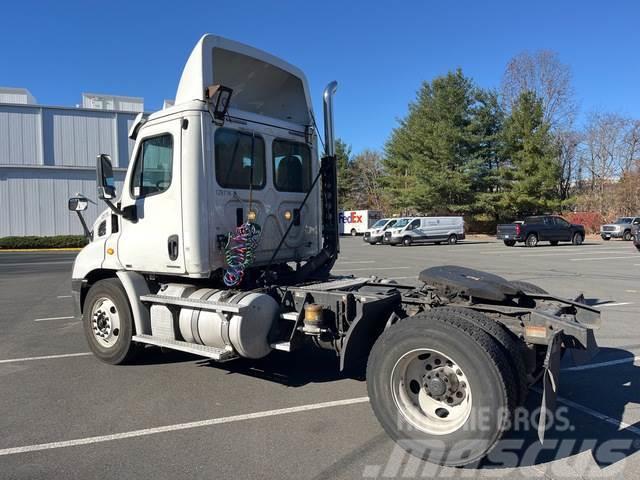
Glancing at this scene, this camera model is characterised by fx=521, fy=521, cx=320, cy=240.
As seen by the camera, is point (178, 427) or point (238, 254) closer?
point (178, 427)

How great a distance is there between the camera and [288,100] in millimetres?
6461

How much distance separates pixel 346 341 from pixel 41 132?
112 ft

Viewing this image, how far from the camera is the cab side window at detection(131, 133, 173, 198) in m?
5.37

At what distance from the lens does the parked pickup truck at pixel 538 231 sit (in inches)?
1189

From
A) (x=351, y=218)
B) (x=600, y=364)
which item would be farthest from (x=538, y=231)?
(x=600, y=364)

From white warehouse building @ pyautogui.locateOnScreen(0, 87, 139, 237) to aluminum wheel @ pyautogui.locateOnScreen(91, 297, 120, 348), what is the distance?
2771cm

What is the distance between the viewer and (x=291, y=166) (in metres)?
6.17

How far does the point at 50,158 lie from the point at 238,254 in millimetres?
32742

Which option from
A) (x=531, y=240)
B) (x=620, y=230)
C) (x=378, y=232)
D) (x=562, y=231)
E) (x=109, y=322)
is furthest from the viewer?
(x=620, y=230)

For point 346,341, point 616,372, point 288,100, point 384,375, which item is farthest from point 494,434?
point 288,100

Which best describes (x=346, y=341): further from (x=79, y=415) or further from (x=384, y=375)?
(x=79, y=415)

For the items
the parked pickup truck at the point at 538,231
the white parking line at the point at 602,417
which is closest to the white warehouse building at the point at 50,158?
the parked pickup truck at the point at 538,231

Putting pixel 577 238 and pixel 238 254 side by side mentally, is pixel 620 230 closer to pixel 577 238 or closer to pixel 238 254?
pixel 577 238

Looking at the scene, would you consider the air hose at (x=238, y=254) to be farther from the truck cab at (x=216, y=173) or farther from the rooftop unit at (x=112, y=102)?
the rooftop unit at (x=112, y=102)
